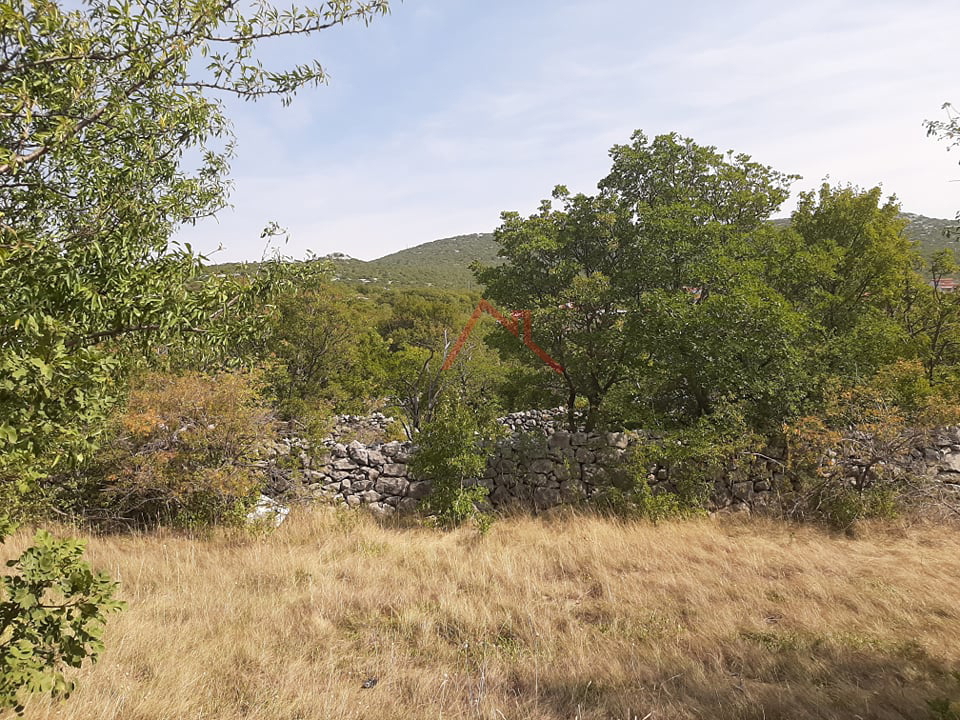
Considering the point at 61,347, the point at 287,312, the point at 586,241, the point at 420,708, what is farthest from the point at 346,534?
the point at 287,312

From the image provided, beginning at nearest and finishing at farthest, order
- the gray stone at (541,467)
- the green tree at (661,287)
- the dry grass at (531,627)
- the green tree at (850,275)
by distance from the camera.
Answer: the dry grass at (531,627) → the green tree at (661,287) → the green tree at (850,275) → the gray stone at (541,467)

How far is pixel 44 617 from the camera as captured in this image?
2820 millimetres

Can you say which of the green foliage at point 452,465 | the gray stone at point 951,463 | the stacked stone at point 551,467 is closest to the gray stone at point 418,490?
the green foliage at point 452,465

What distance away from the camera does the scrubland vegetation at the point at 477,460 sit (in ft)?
11.2

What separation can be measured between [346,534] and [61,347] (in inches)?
310

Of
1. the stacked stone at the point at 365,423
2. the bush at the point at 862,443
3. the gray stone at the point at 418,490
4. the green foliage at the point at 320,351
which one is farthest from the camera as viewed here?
the green foliage at the point at 320,351

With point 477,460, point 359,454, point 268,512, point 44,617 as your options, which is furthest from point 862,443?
point 44,617

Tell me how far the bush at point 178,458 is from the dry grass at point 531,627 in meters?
0.83

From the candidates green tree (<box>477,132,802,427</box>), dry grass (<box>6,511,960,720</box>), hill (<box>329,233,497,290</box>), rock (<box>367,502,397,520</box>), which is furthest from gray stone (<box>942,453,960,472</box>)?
hill (<box>329,233,497,290</box>)

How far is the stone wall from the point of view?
11.5 metres

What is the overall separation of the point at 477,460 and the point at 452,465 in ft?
1.88

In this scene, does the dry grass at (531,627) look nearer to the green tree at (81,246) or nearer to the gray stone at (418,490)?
the green tree at (81,246)

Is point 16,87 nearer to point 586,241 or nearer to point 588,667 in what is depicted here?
point 588,667

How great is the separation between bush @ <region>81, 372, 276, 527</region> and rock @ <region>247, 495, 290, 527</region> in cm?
24
